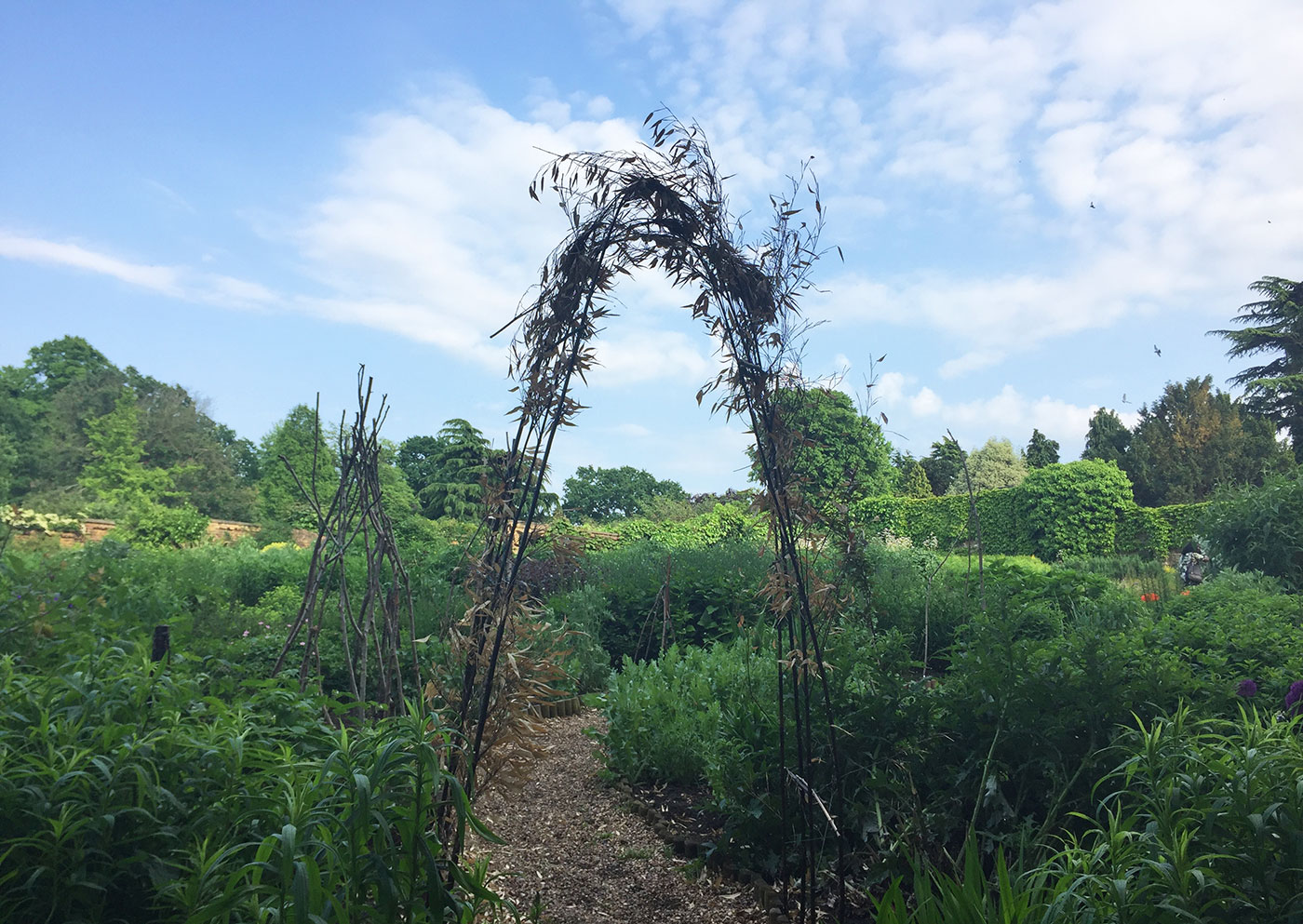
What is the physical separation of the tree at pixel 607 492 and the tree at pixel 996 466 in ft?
36.7

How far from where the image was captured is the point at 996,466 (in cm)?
2762

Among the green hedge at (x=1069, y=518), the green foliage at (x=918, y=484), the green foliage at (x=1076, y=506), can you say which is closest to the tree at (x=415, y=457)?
the green foliage at (x=918, y=484)

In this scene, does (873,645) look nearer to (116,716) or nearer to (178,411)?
(116,716)

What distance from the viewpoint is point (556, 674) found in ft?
9.73

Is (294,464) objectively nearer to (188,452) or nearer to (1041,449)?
(188,452)

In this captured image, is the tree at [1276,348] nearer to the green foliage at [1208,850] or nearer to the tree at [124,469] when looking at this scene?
the green foliage at [1208,850]

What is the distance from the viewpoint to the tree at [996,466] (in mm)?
27281

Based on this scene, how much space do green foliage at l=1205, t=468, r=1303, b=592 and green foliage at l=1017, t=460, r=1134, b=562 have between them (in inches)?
324

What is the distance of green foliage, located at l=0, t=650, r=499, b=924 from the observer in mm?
1880

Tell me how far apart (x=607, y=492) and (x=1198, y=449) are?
21.3 meters

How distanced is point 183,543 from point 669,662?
1824 centimetres

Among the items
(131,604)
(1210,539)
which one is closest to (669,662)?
(131,604)

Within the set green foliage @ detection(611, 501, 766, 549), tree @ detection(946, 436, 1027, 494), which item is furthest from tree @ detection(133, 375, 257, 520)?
tree @ detection(946, 436, 1027, 494)

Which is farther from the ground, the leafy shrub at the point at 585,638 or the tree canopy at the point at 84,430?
the tree canopy at the point at 84,430
